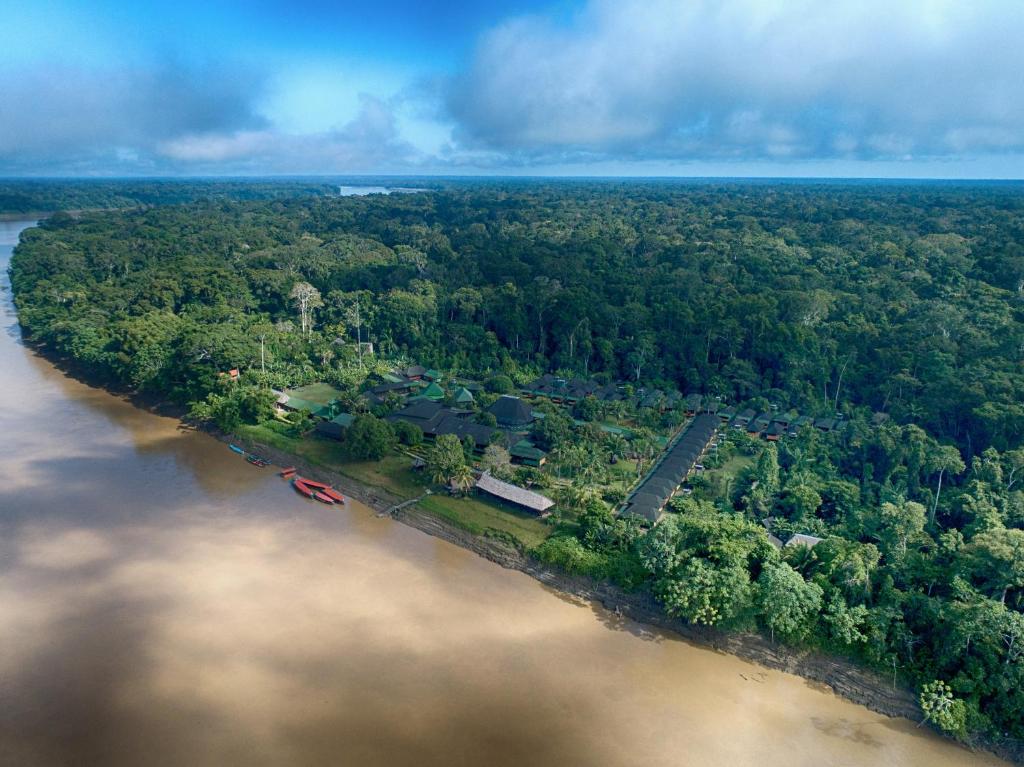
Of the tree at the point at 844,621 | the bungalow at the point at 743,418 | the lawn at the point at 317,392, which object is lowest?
the bungalow at the point at 743,418

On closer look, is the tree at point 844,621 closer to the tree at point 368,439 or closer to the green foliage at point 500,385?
the tree at point 368,439

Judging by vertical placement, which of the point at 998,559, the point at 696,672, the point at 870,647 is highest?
the point at 998,559

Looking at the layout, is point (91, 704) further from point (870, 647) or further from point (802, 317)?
point (802, 317)

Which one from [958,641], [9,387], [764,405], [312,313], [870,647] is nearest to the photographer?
[958,641]

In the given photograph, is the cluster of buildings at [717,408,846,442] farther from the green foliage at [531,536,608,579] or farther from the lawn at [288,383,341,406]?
the lawn at [288,383,341,406]

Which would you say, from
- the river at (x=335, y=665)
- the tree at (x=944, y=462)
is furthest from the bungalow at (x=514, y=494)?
the tree at (x=944, y=462)

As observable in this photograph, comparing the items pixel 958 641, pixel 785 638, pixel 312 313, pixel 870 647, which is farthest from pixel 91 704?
pixel 312 313

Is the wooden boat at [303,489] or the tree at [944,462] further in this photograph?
the wooden boat at [303,489]
